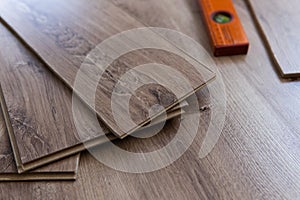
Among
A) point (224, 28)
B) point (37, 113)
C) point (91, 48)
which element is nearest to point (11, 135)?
point (37, 113)

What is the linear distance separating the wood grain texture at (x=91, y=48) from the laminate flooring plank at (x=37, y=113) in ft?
0.09

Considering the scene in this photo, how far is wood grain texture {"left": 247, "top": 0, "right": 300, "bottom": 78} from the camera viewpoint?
1.01 meters

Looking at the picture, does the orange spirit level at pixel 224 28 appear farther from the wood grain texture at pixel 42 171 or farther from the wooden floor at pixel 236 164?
the wood grain texture at pixel 42 171

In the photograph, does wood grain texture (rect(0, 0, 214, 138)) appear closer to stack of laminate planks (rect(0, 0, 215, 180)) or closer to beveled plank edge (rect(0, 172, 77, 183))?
stack of laminate planks (rect(0, 0, 215, 180))

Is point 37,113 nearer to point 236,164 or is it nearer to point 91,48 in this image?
point 91,48

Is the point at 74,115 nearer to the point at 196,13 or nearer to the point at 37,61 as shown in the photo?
the point at 37,61

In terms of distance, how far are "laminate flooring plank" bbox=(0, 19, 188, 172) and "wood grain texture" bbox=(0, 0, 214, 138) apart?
3 centimetres

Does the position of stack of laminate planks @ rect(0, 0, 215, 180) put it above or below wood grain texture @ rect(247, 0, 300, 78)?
above

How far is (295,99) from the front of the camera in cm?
95

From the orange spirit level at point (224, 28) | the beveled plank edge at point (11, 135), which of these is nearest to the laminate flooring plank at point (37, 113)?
the beveled plank edge at point (11, 135)

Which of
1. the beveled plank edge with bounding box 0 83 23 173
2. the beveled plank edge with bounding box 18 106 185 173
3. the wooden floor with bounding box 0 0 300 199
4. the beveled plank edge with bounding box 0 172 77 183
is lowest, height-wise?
the wooden floor with bounding box 0 0 300 199

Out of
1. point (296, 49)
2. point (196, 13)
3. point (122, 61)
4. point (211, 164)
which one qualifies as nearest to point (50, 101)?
point (122, 61)

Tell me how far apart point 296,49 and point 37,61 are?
0.62 meters

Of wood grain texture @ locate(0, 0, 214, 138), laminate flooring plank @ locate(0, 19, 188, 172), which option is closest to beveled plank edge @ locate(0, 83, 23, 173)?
laminate flooring plank @ locate(0, 19, 188, 172)
